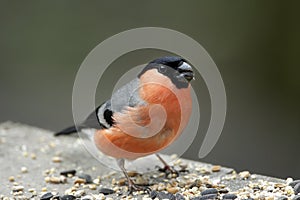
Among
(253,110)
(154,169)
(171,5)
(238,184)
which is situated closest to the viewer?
(238,184)

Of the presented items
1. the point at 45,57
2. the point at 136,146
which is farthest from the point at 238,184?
the point at 45,57

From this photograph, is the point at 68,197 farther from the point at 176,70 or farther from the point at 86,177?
the point at 176,70

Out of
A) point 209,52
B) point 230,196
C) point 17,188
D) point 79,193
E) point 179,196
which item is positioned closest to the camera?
point 230,196

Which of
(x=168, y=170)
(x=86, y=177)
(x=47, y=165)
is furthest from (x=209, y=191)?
(x=47, y=165)

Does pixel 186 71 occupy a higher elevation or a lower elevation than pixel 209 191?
higher

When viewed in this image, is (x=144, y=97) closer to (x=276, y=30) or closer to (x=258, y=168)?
(x=258, y=168)

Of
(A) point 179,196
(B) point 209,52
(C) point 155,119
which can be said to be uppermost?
(B) point 209,52
